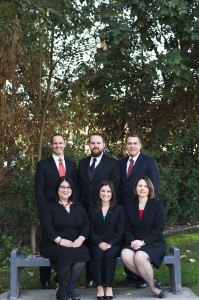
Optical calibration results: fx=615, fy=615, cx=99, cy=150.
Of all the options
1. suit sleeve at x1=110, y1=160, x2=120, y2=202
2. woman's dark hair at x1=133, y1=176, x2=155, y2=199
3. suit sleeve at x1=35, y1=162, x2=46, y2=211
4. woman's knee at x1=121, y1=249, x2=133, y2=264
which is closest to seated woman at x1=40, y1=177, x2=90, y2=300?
suit sleeve at x1=35, y1=162, x2=46, y2=211

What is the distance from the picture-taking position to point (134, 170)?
740cm

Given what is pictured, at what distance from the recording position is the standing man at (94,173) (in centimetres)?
733

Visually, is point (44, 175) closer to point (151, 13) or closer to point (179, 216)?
point (151, 13)

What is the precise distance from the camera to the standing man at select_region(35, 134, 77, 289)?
7.41m

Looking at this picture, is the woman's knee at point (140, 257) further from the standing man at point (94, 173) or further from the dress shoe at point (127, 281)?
A: the dress shoe at point (127, 281)

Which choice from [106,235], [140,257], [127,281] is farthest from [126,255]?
[127,281]

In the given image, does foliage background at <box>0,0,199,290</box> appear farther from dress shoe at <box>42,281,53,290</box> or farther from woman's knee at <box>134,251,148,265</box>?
woman's knee at <box>134,251,148,265</box>

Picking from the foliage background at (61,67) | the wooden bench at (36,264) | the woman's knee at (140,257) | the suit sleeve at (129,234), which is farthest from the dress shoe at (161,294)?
the foliage background at (61,67)

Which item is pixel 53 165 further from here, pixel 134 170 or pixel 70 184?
pixel 134 170

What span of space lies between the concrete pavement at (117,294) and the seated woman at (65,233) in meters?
0.30

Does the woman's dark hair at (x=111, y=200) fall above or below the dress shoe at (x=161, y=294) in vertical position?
above

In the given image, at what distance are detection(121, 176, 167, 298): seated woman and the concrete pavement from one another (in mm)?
187

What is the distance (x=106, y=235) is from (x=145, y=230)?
17.7 inches

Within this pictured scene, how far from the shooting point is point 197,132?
13.5m
